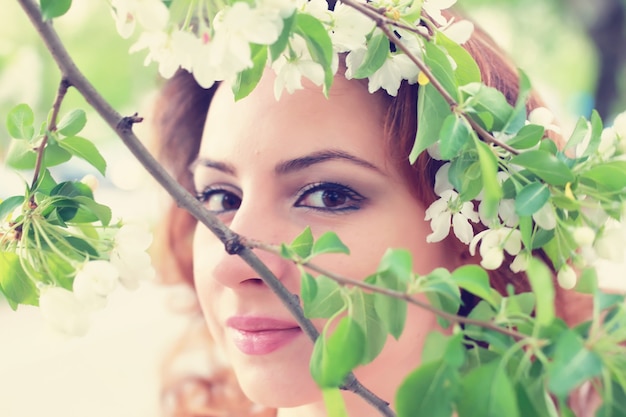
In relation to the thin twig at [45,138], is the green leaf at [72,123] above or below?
above

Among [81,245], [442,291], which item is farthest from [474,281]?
[81,245]

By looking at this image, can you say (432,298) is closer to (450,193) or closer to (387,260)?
(387,260)

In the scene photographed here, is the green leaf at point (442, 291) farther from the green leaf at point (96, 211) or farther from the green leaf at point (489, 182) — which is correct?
the green leaf at point (96, 211)

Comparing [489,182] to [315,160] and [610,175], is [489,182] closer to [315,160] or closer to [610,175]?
[610,175]

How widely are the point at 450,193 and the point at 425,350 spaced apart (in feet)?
0.76

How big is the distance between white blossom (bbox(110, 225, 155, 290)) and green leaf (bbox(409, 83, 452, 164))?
0.27 m

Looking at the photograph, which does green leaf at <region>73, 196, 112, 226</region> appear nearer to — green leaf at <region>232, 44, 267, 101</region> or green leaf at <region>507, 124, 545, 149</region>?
green leaf at <region>232, 44, 267, 101</region>

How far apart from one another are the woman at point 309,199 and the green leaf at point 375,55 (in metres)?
0.22

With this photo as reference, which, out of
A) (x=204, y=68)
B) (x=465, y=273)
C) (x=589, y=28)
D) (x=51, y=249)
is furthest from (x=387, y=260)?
Result: (x=589, y=28)

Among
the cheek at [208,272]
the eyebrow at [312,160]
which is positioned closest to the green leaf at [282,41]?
the eyebrow at [312,160]

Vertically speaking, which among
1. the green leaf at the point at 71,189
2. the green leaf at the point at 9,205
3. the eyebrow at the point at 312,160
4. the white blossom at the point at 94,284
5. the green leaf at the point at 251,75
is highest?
the eyebrow at the point at 312,160

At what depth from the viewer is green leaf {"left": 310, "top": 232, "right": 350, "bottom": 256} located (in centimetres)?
56

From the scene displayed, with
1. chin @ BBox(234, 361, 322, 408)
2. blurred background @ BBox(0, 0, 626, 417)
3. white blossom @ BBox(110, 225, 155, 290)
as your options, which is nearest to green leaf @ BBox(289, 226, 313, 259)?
white blossom @ BBox(110, 225, 155, 290)

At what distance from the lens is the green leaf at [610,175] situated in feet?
2.01
